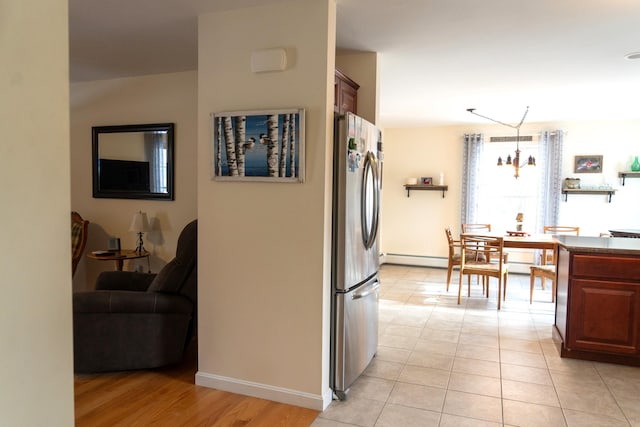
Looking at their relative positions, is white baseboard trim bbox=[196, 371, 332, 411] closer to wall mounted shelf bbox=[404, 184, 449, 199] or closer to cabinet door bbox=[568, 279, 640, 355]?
cabinet door bbox=[568, 279, 640, 355]

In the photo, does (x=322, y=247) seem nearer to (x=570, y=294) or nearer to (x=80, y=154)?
(x=570, y=294)

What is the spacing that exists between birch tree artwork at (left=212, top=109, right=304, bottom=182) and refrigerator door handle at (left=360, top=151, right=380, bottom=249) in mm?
548

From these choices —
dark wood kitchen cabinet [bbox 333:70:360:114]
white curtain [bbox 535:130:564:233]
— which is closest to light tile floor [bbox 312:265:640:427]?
dark wood kitchen cabinet [bbox 333:70:360:114]

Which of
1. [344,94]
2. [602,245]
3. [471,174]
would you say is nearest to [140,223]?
[344,94]

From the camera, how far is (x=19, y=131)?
978 millimetres

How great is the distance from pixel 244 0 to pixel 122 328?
2340 mm

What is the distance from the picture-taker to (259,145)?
2.71 metres

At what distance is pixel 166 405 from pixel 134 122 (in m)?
2.93

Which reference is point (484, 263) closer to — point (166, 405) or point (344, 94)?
point (344, 94)

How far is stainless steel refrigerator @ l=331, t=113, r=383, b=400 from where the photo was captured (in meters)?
2.71

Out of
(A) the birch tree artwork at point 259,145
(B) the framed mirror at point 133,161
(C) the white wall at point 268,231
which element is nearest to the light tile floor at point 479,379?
(C) the white wall at point 268,231

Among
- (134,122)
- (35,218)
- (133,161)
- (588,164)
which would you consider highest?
(134,122)

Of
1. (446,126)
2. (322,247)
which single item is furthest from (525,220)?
(322,247)

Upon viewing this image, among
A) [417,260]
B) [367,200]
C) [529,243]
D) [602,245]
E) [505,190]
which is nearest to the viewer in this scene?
[367,200]
